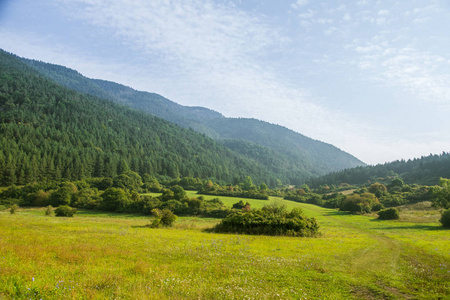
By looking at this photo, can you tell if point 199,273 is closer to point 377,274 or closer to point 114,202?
point 377,274

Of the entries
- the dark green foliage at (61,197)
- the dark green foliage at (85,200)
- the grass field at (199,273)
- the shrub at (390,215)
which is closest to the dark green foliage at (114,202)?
the dark green foliage at (85,200)

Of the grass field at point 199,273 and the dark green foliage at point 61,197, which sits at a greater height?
the grass field at point 199,273

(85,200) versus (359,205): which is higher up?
(359,205)

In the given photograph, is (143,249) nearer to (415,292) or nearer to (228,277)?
(228,277)

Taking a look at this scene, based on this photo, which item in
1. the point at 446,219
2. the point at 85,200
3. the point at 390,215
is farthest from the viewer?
the point at 85,200

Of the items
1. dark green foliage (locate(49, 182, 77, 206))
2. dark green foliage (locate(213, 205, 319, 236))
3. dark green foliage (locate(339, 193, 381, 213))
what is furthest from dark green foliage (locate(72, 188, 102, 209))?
dark green foliage (locate(339, 193, 381, 213))

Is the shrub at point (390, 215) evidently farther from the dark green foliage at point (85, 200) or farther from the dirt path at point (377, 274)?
the dark green foliage at point (85, 200)

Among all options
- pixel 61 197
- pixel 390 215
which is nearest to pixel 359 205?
pixel 390 215

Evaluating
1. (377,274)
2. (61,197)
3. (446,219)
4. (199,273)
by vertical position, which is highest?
(199,273)

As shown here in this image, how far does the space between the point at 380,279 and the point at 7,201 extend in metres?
103

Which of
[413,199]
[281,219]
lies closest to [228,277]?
[281,219]

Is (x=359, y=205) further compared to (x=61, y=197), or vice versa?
(x=359, y=205)

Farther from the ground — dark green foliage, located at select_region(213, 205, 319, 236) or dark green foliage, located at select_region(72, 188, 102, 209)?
dark green foliage, located at select_region(213, 205, 319, 236)

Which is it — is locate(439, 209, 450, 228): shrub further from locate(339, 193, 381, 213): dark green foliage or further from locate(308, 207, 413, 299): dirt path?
locate(308, 207, 413, 299): dirt path
